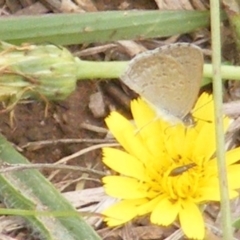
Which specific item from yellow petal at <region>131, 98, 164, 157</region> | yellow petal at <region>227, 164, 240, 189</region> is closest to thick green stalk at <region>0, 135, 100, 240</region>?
yellow petal at <region>131, 98, 164, 157</region>

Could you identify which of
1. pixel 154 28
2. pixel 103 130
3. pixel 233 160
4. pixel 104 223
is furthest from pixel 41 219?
pixel 154 28

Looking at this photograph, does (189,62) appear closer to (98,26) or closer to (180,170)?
(180,170)

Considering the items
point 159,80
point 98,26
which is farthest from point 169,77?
point 98,26

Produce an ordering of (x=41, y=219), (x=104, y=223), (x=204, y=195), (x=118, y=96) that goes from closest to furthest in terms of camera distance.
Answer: (x=204, y=195) < (x=41, y=219) < (x=104, y=223) < (x=118, y=96)

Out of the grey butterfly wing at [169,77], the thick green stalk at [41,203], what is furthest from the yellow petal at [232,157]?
the thick green stalk at [41,203]

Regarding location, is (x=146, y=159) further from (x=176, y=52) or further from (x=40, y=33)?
(x=40, y=33)

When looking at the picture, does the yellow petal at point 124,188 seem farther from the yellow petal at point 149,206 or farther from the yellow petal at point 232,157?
the yellow petal at point 232,157
